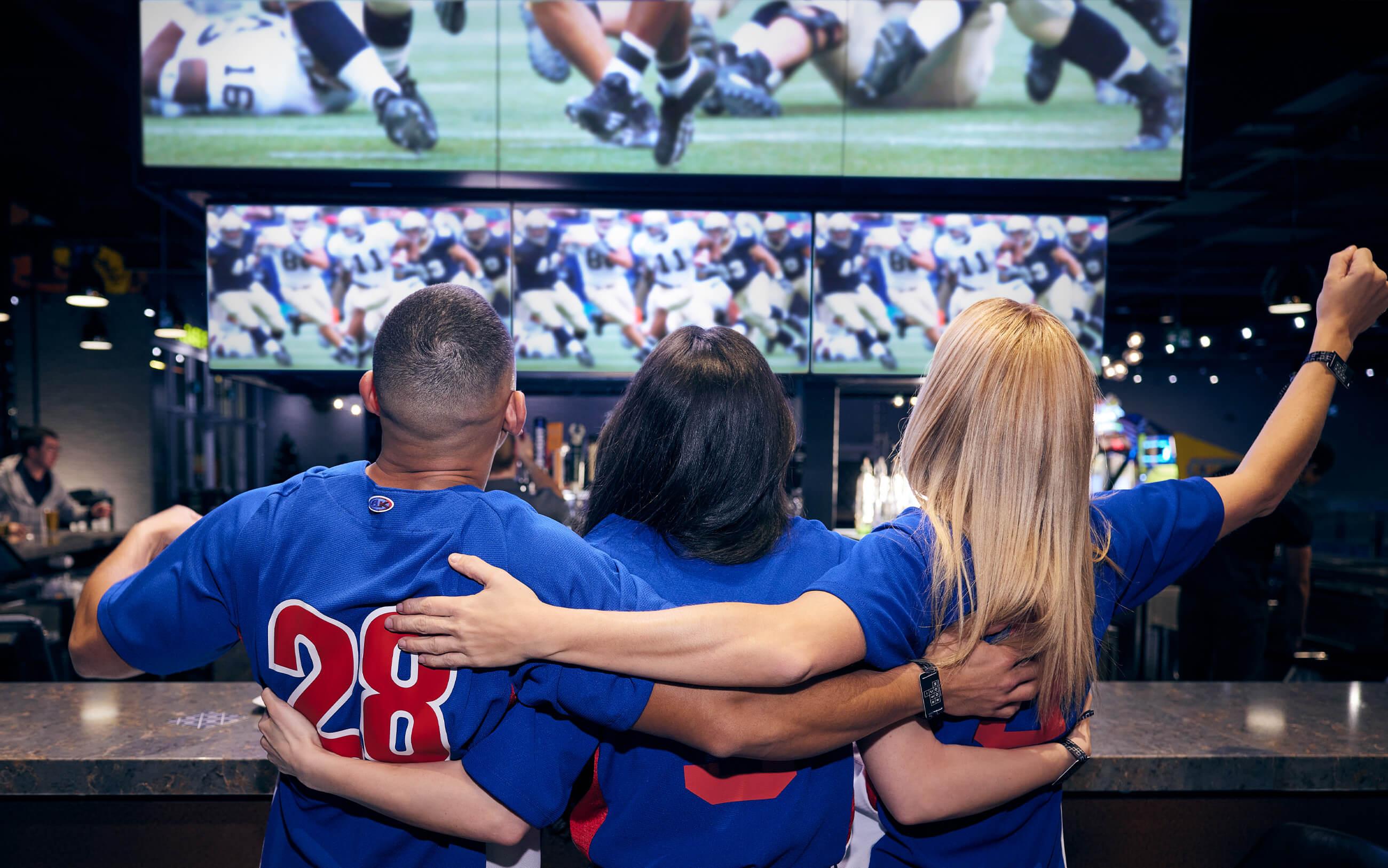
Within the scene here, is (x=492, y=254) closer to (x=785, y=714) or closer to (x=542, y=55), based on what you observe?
(x=542, y=55)

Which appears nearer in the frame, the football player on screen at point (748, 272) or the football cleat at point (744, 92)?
the football cleat at point (744, 92)

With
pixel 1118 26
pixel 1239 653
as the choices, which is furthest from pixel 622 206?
pixel 1239 653

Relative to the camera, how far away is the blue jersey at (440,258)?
10.8 feet

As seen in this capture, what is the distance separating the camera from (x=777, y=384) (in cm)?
124

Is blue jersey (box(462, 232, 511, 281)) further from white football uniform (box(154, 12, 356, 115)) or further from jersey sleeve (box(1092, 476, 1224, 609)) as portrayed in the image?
jersey sleeve (box(1092, 476, 1224, 609))

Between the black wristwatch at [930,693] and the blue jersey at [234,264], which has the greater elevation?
the blue jersey at [234,264]

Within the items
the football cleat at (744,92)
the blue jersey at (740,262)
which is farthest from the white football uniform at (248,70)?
the blue jersey at (740,262)

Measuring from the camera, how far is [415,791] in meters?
1.04

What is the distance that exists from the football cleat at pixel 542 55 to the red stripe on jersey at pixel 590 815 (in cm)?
275

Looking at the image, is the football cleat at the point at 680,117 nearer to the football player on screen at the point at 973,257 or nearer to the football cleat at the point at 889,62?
the football cleat at the point at 889,62

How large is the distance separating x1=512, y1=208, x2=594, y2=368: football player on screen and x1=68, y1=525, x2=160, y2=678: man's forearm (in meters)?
2.22

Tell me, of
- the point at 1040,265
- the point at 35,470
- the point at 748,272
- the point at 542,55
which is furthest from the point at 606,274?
the point at 35,470

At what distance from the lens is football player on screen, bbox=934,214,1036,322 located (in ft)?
11.0

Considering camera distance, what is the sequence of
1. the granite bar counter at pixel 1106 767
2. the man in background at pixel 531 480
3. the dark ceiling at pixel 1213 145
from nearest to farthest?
the granite bar counter at pixel 1106 767, the man in background at pixel 531 480, the dark ceiling at pixel 1213 145
